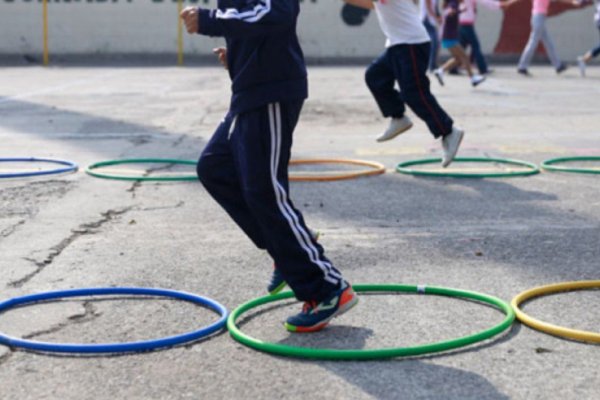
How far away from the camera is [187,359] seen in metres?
4.20

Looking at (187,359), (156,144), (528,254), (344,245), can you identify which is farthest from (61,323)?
(156,144)

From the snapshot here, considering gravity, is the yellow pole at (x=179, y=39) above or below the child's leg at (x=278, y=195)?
below

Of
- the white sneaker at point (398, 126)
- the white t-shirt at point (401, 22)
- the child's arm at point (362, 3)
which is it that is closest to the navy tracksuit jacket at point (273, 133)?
the child's arm at point (362, 3)

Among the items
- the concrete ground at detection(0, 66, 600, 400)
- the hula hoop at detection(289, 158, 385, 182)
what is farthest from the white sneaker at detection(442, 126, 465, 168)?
the hula hoop at detection(289, 158, 385, 182)

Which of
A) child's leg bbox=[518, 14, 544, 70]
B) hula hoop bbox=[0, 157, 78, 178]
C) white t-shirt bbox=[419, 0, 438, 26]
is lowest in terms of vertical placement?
child's leg bbox=[518, 14, 544, 70]

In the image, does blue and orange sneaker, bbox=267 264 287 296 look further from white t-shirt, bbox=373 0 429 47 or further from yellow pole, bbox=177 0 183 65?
yellow pole, bbox=177 0 183 65

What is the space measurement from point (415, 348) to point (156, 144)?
24.3 ft

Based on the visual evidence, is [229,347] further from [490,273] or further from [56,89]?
[56,89]

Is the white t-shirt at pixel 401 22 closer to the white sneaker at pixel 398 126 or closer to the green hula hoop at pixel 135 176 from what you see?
the white sneaker at pixel 398 126

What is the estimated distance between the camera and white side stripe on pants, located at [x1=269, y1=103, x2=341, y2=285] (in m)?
4.53

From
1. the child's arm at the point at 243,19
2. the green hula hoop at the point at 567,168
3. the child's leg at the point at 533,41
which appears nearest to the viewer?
the child's arm at the point at 243,19

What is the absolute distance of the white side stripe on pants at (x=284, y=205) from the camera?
14.9 feet

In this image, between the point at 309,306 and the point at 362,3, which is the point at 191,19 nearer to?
the point at 309,306

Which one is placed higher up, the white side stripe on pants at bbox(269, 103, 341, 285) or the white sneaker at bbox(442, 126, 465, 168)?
the white side stripe on pants at bbox(269, 103, 341, 285)
